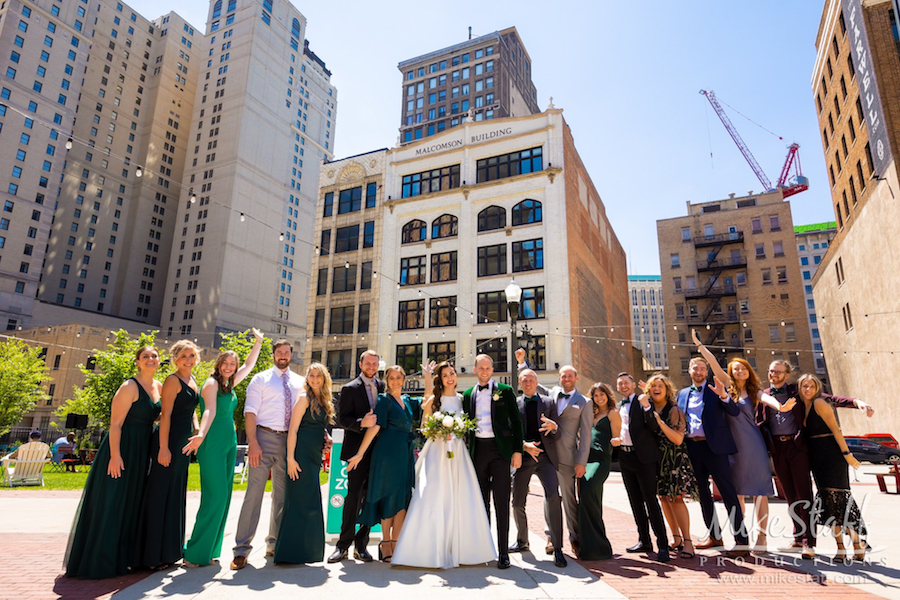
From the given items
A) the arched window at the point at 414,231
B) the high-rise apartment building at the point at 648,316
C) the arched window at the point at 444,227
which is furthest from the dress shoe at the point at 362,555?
the high-rise apartment building at the point at 648,316

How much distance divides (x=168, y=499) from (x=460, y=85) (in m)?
83.8

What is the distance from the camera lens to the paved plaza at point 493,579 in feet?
15.1

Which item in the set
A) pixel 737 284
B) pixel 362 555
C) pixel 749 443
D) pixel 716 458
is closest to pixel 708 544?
pixel 716 458

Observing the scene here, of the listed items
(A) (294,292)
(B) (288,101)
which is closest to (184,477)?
(A) (294,292)

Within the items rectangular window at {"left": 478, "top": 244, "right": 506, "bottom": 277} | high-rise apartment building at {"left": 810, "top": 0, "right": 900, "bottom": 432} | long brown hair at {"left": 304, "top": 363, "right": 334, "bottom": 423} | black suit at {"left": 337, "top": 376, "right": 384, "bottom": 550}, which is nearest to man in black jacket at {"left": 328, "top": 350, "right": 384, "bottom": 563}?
black suit at {"left": 337, "top": 376, "right": 384, "bottom": 550}

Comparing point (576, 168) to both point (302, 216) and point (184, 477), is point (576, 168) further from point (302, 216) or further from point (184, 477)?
point (302, 216)

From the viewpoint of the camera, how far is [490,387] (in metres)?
6.42

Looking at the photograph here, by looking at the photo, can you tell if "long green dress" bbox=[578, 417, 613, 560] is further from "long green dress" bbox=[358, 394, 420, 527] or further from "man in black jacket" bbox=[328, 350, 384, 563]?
Result: "man in black jacket" bbox=[328, 350, 384, 563]

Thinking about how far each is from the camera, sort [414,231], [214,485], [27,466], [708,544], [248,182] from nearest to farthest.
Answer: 1. [214,485]
2. [708,544]
3. [27,466]
4. [414,231]
5. [248,182]

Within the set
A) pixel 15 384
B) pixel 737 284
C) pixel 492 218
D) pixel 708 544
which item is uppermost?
pixel 737 284

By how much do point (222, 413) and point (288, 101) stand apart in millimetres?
111337

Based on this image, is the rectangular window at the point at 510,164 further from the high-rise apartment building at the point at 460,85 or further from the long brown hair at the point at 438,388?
the high-rise apartment building at the point at 460,85

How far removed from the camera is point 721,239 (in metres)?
57.2

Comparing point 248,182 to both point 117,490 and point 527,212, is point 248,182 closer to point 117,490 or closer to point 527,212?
point 527,212
